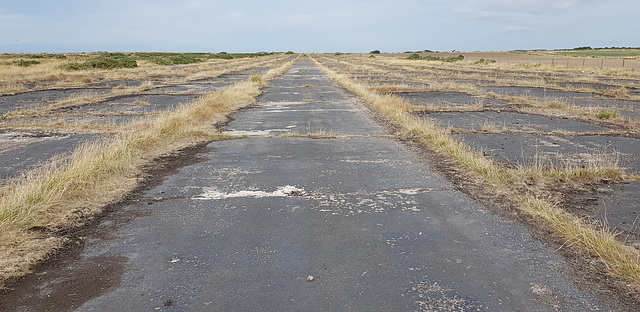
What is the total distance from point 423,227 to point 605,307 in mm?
2162

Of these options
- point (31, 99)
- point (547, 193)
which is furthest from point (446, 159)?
point (31, 99)

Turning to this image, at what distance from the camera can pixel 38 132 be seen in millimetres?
12875

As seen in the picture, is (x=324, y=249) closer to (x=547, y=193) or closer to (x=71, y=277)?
(x=71, y=277)

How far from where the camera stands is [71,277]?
4352 millimetres

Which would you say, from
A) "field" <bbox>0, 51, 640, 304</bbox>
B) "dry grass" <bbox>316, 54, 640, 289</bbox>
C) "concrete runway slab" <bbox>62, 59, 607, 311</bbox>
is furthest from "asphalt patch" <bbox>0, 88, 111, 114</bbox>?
"dry grass" <bbox>316, 54, 640, 289</bbox>

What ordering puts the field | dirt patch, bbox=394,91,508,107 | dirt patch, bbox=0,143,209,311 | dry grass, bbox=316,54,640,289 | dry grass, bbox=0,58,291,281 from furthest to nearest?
1. dirt patch, bbox=394,91,508,107
2. the field
3. dry grass, bbox=0,58,291,281
4. dry grass, bbox=316,54,640,289
5. dirt patch, bbox=0,143,209,311

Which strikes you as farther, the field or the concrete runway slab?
the field

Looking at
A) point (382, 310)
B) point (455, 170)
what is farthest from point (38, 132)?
point (382, 310)

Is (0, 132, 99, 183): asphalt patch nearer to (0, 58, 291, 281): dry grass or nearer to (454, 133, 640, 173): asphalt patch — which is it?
(0, 58, 291, 281): dry grass

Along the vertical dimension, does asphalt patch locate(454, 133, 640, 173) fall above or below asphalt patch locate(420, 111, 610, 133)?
below

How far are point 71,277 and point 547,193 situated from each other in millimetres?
6249

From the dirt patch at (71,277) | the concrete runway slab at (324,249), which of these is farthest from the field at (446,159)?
the concrete runway slab at (324,249)

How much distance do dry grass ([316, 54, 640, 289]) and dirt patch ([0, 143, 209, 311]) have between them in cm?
463

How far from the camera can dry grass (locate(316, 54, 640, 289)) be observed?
15.0 feet
